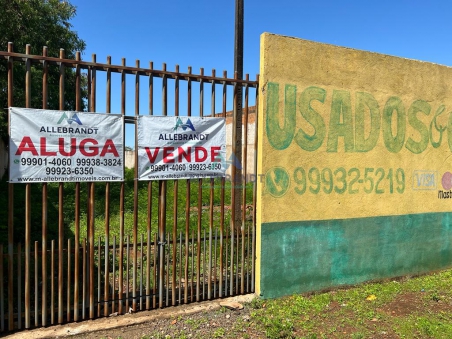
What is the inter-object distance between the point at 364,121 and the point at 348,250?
1.83 metres

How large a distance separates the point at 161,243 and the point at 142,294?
60cm

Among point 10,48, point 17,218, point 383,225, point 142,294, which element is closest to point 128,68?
point 10,48

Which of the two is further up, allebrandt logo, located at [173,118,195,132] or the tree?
the tree

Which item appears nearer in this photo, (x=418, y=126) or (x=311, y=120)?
(x=311, y=120)

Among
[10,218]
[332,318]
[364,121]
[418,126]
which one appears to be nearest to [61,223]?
[10,218]

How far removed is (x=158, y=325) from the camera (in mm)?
3760

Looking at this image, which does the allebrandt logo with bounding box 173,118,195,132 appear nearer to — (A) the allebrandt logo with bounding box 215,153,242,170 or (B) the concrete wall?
(A) the allebrandt logo with bounding box 215,153,242,170

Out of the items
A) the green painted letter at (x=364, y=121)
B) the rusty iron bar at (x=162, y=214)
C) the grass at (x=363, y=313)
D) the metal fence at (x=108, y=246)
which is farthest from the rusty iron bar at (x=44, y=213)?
the green painted letter at (x=364, y=121)

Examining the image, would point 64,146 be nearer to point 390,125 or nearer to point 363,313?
point 363,313

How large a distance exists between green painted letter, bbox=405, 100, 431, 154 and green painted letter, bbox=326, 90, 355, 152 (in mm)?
1145

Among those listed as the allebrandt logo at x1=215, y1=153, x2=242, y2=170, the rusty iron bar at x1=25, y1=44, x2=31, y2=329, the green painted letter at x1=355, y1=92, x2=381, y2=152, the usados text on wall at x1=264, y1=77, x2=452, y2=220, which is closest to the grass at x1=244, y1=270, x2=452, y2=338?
the usados text on wall at x1=264, y1=77, x2=452, y2=220

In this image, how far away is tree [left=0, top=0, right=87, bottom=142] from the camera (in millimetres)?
10352

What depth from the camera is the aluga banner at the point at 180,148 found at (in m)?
3.93

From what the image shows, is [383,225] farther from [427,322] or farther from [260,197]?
[260,197]
